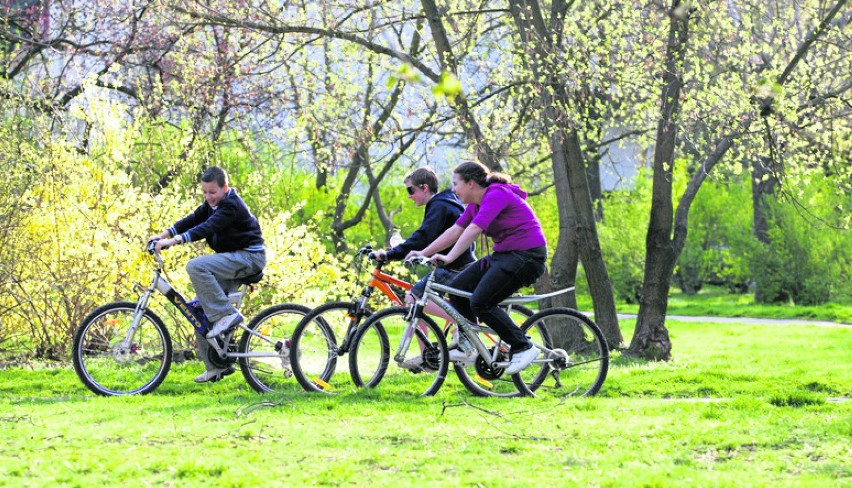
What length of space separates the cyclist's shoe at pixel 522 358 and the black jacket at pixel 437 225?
1055mm

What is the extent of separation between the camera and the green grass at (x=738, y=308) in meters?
21.5

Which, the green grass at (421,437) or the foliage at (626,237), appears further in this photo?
the foliage at (626,237)

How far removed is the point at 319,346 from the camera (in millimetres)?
8297

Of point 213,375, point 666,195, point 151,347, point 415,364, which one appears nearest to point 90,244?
point 151,347

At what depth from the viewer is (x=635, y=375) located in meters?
10.6

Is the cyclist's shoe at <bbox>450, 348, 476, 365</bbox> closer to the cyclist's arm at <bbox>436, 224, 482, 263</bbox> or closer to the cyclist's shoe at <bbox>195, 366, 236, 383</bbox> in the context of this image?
the cyclist's arm at <bbox>436, 224, 482, 263</bbox>

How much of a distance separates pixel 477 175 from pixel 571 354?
5.45 feet

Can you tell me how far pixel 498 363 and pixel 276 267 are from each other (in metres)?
3.67

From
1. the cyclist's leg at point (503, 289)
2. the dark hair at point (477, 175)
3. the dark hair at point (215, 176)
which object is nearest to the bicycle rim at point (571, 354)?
the cyclist's leg at point (503, 289)

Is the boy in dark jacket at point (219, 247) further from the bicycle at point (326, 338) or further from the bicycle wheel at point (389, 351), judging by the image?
the bicycle wheel at point (389, 351)

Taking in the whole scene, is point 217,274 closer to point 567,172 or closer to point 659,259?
point 567,172

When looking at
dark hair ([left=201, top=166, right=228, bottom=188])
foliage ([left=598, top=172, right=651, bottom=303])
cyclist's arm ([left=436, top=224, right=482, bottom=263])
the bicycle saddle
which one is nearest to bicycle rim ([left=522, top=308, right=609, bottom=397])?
cyclist's arm ([left=436, top=224, right=482, bottom=263])

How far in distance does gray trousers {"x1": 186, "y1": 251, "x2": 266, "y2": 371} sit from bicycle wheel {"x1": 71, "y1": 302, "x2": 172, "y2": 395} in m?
0.36

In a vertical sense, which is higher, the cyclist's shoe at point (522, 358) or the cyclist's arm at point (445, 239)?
the cyclist's arm at point (445, 239)
